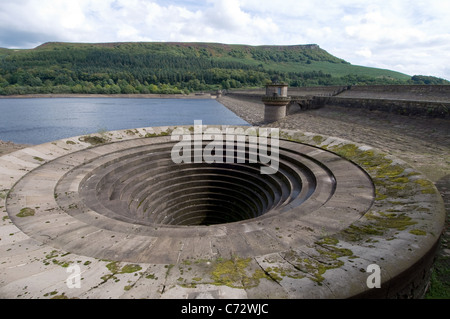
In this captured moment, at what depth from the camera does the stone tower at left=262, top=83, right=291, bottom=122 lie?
45537 mm

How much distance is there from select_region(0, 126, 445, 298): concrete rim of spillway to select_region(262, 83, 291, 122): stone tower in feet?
114

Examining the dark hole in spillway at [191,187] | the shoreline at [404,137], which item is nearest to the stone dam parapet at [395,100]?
the shoreline at [404,137]

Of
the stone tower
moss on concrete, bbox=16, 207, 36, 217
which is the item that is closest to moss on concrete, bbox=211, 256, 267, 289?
moss on concrete, bbox=16, 207, 36, 217

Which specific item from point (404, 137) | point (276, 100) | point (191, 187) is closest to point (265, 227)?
point (191, 187)

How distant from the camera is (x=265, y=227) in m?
6.66

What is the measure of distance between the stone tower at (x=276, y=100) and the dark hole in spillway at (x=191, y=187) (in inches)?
1332

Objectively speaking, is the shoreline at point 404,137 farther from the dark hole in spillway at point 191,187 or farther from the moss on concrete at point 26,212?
the moss on concrete at point 26,212

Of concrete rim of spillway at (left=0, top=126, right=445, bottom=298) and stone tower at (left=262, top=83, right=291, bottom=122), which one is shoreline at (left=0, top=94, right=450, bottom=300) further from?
stone tower at (left=262, top=83, right=291, bottom=122)

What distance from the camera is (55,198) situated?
26.7 feet

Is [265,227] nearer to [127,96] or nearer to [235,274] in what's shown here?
[235,274]

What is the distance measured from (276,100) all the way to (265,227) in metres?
42.0

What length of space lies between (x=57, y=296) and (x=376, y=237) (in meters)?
6.24
